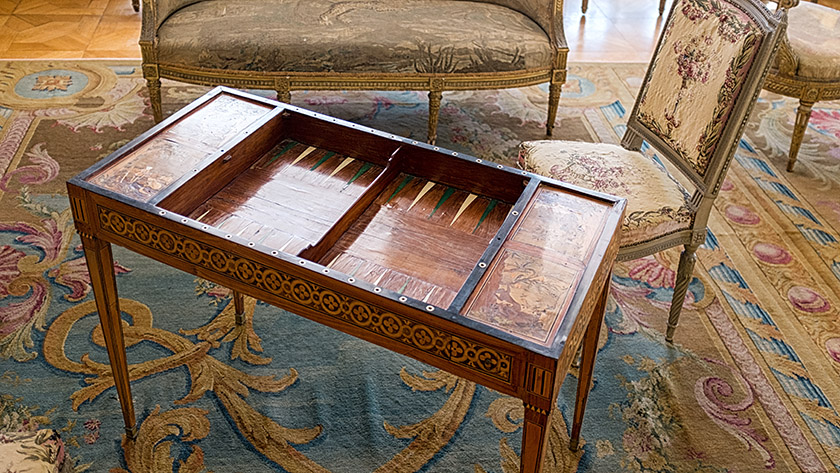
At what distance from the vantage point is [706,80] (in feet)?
7.16

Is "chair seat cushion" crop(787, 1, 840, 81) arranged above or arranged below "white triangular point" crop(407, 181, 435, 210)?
below

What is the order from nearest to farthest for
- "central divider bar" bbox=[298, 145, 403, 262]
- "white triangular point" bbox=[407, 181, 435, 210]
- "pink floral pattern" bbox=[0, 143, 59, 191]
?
"central divider bar" bbox=[298, 145, 403, 262]
"white triangular point" bbox=[407, 181, 435, 210]
"pink floral pattern" bbox=[0, 143, 59, 191]

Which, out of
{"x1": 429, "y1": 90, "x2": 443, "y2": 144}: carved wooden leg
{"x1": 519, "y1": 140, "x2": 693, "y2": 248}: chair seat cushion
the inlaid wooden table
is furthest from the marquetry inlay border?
{"x1": 429, "y1": 90, "x2": 443, "y2": 144}: carved wooden leg


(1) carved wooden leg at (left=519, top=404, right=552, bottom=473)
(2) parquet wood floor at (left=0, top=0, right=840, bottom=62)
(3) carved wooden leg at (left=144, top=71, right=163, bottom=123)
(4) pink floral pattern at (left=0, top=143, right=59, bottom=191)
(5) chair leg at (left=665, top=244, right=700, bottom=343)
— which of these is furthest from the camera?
(2) parquet wood floor at (left=0, top=0, right=840, bottom=62)

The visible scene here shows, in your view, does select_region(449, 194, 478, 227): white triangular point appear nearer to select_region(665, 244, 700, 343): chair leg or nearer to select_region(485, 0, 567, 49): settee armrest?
select_region(665, 244, 700, 343): chair leg

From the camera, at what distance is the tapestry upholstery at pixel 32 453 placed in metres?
1.46

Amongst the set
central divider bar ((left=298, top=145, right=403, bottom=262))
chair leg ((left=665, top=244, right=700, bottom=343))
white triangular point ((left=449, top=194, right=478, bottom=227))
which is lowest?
chair leg ((left=665, top=244, right=700, bottom=343))

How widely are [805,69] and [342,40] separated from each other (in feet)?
5.92

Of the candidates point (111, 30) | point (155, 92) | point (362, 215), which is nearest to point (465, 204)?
point (362, 215)

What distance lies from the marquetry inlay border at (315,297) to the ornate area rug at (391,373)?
643 mm

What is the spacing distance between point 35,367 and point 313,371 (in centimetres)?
78

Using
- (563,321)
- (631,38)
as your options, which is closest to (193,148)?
(563,321)

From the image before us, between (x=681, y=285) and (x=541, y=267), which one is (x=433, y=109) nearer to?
(x=681, y=285)

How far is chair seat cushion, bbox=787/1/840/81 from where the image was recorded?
10.2 ft
